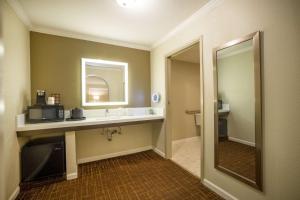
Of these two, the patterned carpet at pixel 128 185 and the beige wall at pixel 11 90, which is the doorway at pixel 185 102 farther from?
the beige wall at pixel 11 90

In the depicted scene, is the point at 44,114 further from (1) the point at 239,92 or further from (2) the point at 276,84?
(2) the point at 276,84

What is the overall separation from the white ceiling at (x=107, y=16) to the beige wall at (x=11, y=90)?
30cm

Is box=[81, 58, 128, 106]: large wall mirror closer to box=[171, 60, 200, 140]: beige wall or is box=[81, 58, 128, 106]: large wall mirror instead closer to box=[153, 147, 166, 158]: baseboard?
box=[153, 147, 166, 158]: baseboard

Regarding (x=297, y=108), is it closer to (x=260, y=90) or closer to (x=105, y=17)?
(x=260, y=90)

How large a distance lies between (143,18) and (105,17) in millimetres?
576

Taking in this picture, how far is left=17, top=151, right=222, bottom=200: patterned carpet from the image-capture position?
1.83 m

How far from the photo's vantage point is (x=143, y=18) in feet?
7.19

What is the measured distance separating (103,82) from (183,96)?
225 centimetres

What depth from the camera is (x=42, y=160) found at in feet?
6.81

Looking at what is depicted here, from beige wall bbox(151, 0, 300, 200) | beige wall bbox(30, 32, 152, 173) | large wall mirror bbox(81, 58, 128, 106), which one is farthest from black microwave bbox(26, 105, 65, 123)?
beige wall bbox(151, 0, 300, 200)

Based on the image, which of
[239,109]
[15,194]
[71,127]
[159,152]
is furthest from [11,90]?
[239,109]

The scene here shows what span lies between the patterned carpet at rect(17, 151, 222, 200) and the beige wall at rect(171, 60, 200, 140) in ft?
4.96

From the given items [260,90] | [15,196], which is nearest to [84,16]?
[260,90]

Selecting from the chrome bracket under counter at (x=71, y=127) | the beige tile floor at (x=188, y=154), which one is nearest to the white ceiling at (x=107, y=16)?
the chrome bracket under counter at (x=71, y=127)
